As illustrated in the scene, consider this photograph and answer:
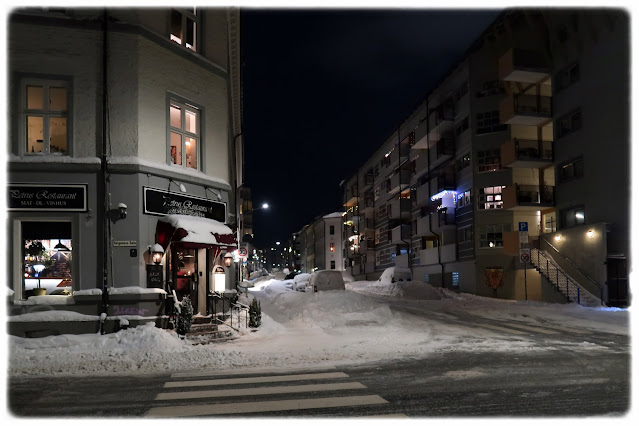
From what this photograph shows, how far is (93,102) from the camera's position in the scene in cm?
1473

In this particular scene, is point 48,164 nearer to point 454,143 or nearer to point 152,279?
point 152,279

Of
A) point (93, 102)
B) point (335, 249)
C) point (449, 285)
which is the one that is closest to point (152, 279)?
point (93, 102)

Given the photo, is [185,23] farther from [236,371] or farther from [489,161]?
[489,161]

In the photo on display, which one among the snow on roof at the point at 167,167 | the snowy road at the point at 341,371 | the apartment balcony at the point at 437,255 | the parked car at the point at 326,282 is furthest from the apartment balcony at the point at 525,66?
the snow on roof at the point at 167,167

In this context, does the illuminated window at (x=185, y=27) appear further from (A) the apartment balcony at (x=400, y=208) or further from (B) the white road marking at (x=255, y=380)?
(A) the apartment balcony at (x=400, y=208)

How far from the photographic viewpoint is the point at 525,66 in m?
32.1

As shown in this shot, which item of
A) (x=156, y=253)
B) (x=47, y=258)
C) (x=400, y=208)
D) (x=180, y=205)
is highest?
(x=400, y=208)

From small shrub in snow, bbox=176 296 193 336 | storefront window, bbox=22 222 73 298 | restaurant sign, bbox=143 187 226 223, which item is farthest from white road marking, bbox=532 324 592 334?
storefront window, bbox=22 222 73 298

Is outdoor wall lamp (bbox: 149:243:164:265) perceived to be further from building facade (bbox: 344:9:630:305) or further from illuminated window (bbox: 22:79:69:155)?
building facade (bbox: 344:9:630:305)

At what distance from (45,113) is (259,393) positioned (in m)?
11.3

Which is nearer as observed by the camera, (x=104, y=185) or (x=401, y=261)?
(x=104, y=185)

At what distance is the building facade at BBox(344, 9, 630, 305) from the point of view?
25.9m

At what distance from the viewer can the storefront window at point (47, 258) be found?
1432cm

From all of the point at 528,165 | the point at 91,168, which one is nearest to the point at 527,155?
the point at 528,165
